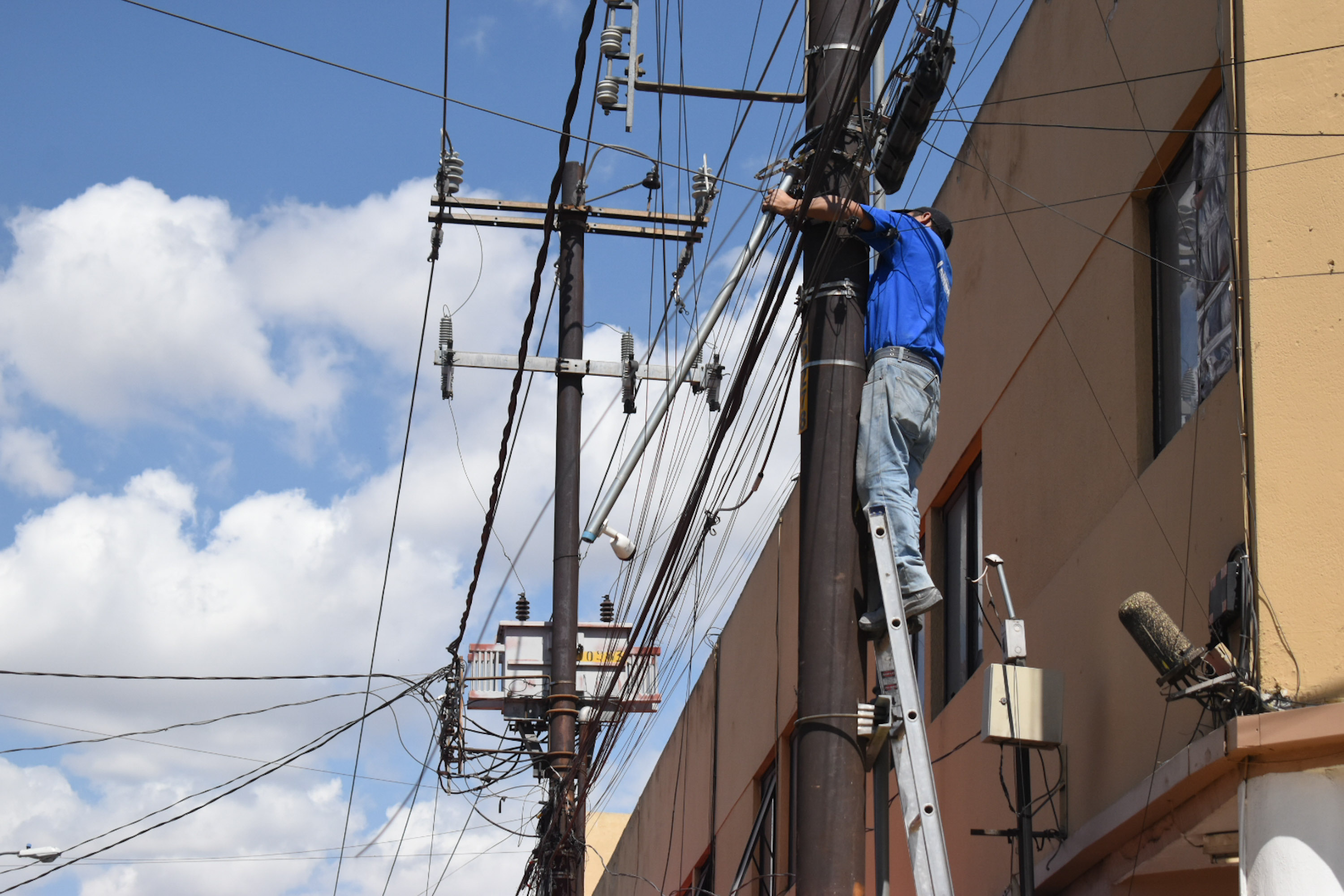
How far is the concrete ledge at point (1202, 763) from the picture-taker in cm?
486

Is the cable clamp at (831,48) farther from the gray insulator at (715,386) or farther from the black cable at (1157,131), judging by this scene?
the gray insulator at (715,386)

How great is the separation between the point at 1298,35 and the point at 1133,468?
1.95m

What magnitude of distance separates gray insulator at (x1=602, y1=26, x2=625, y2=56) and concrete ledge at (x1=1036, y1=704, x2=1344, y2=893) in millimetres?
7630

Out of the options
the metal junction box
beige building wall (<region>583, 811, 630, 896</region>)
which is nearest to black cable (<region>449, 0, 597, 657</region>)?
the metal junction box

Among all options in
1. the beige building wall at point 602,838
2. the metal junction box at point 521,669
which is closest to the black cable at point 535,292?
the metal junction box at point 521,669

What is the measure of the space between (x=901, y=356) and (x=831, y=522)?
2.68 feet

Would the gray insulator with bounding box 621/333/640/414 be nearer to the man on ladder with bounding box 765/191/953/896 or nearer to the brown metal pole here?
the brown metal pole

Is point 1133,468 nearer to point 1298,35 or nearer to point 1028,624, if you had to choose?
point 1028,624

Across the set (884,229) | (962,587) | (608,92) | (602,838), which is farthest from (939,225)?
(602,838)

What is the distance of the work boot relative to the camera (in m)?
5.53

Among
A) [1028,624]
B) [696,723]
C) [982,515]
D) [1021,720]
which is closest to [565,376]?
[696,723]

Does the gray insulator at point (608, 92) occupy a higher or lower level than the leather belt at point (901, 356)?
higher

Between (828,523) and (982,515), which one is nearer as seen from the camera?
(828,523)

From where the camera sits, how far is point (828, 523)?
223 inches
